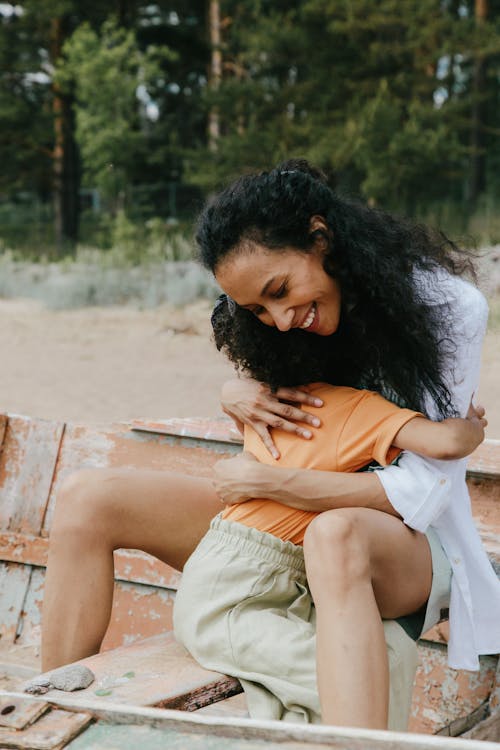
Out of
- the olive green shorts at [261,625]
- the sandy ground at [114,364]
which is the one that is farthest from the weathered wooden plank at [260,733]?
the sandy ground at [114,364]

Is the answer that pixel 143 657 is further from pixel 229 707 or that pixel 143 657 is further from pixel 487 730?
pixel 487 730

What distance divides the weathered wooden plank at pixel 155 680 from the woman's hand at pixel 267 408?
1.45 ft

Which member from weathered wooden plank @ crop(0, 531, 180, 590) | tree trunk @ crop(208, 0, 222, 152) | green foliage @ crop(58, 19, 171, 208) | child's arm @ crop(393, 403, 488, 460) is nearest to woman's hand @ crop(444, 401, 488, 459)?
child's arm @ crop(393, 403, 488, 460)

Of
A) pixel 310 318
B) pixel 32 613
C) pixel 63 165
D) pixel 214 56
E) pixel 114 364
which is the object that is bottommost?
pixel 114 364

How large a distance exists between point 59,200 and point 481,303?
1688 centimetres

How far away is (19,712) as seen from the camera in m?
1.42

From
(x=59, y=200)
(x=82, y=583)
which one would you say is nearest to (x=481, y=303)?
(x=82, y=583)

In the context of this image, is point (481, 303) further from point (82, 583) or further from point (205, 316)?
point (205, 316)

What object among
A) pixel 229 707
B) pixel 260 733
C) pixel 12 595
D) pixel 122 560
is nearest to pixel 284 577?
pixel 229 707

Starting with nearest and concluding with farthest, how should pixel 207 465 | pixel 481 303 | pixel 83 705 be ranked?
pixel 83 705, pixel 481 303, pixel 207 465

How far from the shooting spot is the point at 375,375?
2.03 metres

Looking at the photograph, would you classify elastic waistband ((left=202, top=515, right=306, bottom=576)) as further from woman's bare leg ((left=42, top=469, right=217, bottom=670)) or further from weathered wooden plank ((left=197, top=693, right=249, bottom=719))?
weathered wooden plank ((left=197, top=693, right=249, bottom=719))

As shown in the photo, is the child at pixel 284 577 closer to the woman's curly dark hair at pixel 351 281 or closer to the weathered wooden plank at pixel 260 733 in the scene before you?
the woman's curly dark hair at pixel 351 281

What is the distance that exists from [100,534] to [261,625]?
16.4 inches
